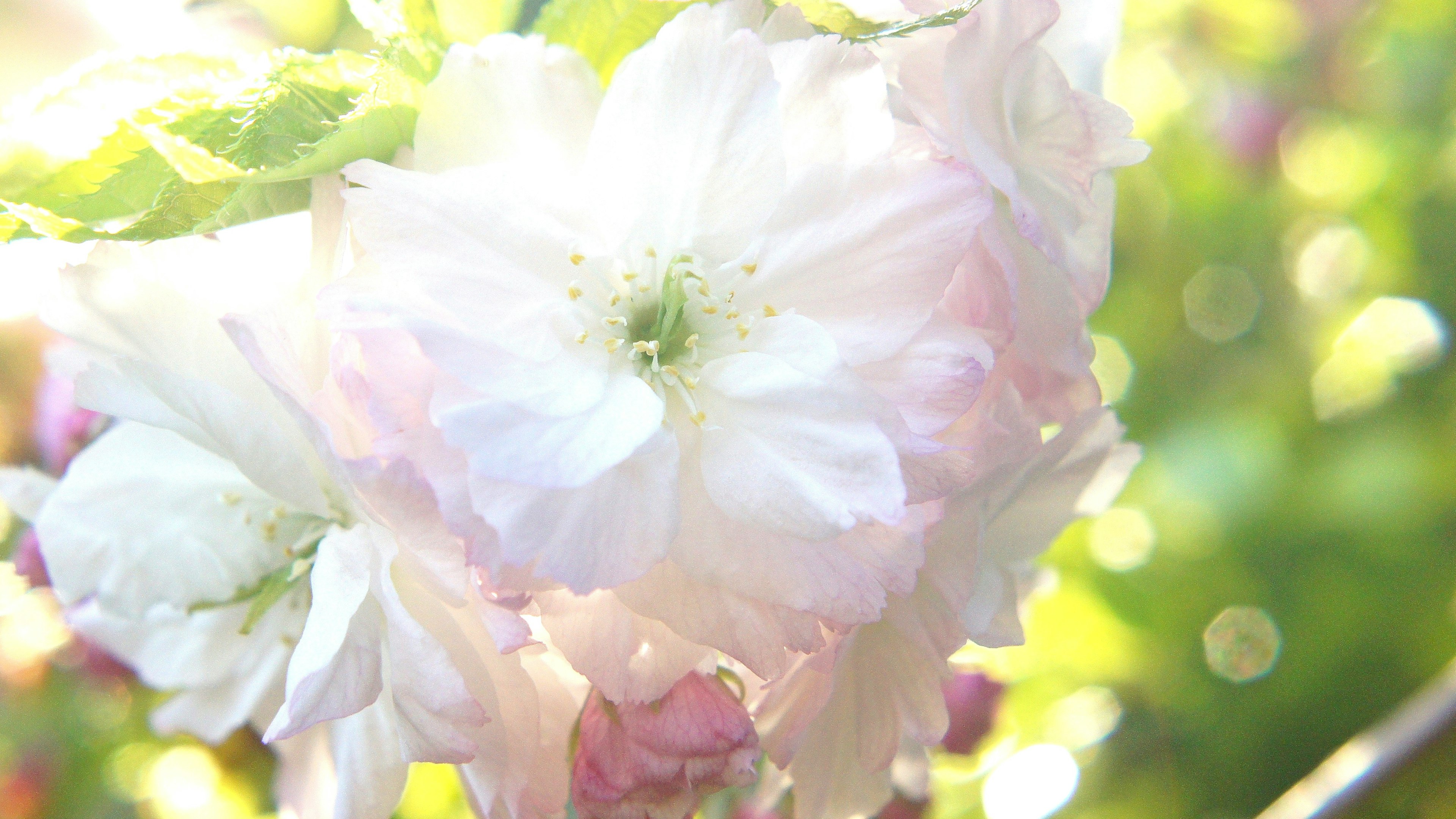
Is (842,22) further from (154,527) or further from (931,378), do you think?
(154,527)

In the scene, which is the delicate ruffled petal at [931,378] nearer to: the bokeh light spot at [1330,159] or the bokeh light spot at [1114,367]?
the bokeh light spot at [1114,367]

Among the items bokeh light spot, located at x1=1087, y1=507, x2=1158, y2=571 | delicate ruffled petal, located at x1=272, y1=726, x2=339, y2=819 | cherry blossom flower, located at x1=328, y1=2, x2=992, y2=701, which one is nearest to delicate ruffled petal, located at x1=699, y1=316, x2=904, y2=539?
cherry blossom flower, located at x1=328, y1=2, x2=992, y2=701

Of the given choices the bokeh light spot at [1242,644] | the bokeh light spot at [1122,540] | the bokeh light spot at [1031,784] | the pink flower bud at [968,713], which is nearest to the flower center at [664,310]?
the pink flower bud at [968,713]

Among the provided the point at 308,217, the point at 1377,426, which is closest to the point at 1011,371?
the point at 308,217

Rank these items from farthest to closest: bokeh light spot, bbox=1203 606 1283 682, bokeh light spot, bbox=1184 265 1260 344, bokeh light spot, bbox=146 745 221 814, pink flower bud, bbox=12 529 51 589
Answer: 1. bokeh light spot, bbox=1184 265 1260 344
2. bokeh light spot, bbox=1203 606 1283 682
3. bokeh light spot, bbox=146 745 221 814
4. pink flower bud, bbox=12 529 51 589

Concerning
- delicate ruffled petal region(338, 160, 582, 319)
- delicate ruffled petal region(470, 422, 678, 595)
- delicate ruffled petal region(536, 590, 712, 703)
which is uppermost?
delicate ruffled petal region(338, 160, 582, 319)

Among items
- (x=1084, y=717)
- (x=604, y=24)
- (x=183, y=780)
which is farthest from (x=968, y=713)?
(x=183, y=780)

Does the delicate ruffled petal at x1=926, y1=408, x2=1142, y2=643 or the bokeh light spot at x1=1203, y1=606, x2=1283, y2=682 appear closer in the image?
the delicate ruffled petal at x1=926, y1=408, x2=1142, y2=643

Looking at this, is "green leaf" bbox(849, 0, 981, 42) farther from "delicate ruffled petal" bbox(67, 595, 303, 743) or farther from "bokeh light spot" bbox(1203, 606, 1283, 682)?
"bokeh light spot" bbox(1203, 606, 1283, 682)
